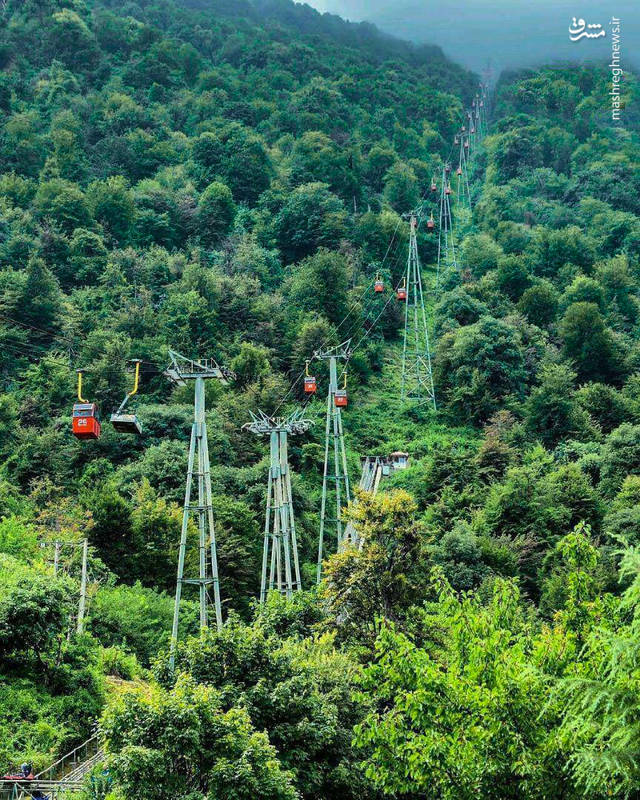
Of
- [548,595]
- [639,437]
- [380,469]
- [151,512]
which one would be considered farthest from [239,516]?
[639,437]

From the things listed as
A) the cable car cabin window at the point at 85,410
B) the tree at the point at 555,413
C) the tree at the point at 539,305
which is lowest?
the tree at the point at 555,413

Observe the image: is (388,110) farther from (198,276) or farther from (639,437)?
(639,437)

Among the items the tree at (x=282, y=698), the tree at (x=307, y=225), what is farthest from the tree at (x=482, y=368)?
the tree at (x=282, y=698)

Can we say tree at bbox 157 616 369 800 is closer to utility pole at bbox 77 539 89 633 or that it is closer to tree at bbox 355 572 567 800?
tree at bbox 355 572 567 800

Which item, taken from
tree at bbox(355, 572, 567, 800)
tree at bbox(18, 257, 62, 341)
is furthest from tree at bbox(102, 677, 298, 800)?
tree at bbox(18, 257, 62, 341)

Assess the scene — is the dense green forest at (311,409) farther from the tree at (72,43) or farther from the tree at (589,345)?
the tree at (72,43)

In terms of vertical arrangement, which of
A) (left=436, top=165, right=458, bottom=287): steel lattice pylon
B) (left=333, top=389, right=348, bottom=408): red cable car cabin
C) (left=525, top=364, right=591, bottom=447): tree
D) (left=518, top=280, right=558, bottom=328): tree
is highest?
(left=436, top=165, right=458, bottom=287): steel lattice pylon

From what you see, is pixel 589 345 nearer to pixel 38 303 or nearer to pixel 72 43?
pixel 38 303
